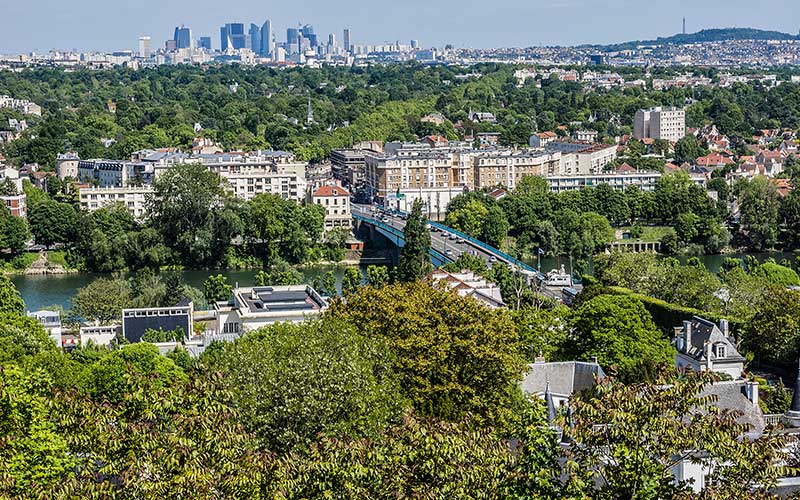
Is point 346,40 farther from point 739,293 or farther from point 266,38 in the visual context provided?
point 739,293

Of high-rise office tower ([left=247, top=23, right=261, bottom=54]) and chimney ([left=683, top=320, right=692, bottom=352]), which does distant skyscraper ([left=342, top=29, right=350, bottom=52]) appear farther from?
chimney ([left=683, top=320, right=692, bottom=352])

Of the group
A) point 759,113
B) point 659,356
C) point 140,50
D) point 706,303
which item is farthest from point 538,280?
point 140,50

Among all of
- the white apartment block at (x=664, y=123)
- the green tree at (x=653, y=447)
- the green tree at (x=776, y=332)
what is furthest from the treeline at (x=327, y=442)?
the white apartment block at (x=664, y=123)

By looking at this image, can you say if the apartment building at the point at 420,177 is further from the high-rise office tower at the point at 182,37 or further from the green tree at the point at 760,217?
the high-rise office tower at the point at 182,37

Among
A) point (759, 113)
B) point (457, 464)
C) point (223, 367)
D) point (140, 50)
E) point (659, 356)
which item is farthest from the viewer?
point (140, 50)

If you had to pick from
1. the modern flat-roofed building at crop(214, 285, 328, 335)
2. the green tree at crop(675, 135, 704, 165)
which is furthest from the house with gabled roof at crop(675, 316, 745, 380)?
the green tree at crop(675, 135, 704, 165)

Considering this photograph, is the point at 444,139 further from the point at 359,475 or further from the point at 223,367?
the point at 359,475

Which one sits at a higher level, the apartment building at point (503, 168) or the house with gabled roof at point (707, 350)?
the apartment building at point (503, 168)
